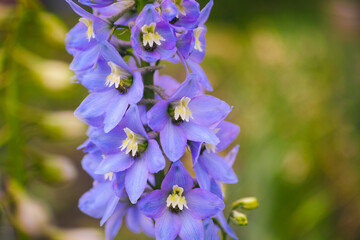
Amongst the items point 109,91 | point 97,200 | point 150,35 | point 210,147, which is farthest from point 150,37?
point 97,200

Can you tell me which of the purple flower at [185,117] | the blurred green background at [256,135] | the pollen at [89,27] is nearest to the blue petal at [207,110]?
the purple flower at [185,117]

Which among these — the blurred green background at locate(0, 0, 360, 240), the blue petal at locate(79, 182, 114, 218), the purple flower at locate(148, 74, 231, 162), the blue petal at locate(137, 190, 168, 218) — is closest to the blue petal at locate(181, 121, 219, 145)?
the purple flower at locate(148, 74, 231, 162)

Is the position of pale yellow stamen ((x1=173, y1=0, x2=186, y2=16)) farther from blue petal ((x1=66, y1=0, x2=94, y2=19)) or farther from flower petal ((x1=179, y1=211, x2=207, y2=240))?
flower petal ((x1=179, y1=211, x2=207, y2=240))

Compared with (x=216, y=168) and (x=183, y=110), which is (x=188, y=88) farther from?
(x=216, y=168)

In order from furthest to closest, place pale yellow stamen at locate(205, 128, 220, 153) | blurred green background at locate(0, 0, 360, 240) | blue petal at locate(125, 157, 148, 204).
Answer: blurred green background at locate(0, 0, 360, 240) < pale yellow stamen at locate(205, 128, 220, 153) < blue petal at locate(125, 157, 148, 204)

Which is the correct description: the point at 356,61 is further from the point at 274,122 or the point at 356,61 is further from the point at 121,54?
the point at 121,54
